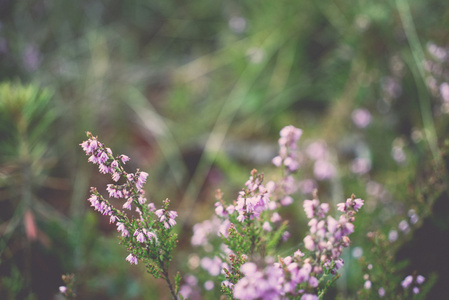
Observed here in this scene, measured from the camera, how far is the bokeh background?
7.27 feet

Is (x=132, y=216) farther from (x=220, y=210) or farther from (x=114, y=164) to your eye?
(x=220, y=210)

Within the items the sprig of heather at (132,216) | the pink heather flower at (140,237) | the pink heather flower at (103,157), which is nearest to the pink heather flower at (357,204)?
the sprig of heather at (132,216)

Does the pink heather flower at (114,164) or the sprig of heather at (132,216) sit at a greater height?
the pink heather flower at (114,164)

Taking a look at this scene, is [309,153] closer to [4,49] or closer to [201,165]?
[201,165]

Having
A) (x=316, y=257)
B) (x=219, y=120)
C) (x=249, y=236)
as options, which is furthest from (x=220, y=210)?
(x=219, y=120)

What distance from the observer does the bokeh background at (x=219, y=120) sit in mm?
2217

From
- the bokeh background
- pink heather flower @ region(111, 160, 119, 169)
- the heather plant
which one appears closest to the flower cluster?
the heather plant

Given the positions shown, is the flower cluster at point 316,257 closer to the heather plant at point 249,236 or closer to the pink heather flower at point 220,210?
the heather plant at point 249,236

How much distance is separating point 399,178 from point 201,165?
5.57 ft

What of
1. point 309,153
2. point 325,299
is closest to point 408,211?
point 325,299

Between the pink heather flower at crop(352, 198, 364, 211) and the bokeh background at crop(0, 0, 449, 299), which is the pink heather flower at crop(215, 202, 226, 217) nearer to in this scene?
the pink heather flower at crop(352, 198, 364, 211)

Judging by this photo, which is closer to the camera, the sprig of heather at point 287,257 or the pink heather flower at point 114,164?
the sprig of heather at point 287,257

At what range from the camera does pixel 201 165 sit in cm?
329

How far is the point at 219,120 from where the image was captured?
10.8 feet
